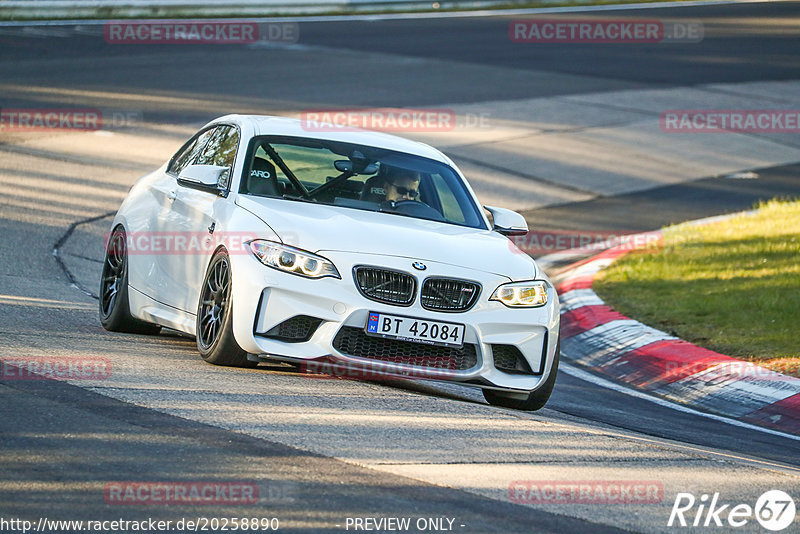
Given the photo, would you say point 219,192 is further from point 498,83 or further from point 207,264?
point 498,83

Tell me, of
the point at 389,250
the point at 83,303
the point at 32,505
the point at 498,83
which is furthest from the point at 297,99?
the point at 32,505

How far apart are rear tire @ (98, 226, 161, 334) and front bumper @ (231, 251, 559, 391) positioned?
1780mm

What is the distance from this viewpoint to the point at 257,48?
1057 inches

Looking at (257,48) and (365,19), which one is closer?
(257,48)

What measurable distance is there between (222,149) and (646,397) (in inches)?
137

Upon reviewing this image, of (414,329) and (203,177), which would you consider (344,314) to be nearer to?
(414,329)

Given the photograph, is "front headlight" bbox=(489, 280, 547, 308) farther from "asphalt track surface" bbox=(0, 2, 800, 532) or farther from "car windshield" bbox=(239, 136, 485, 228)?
"car windshield" bbox=(239, 136, 485, 228)

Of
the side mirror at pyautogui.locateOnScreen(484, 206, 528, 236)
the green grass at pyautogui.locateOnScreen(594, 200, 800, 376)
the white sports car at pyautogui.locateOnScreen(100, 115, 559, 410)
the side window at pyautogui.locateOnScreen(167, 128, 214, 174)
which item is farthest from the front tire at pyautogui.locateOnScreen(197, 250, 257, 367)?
the green grass at pyautogui.locateOnScreen(594, 200, 800, 376)

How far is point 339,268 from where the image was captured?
Answer: 7.18m

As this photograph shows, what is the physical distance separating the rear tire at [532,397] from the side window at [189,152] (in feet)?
9.40

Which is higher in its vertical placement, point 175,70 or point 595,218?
point 175,70

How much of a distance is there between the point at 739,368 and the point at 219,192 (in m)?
4.12

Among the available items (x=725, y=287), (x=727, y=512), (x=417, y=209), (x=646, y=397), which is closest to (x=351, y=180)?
(x=417, y=209)

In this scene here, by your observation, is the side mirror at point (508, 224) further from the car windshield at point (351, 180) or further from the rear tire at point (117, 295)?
the rear tire at point (117, 295)
